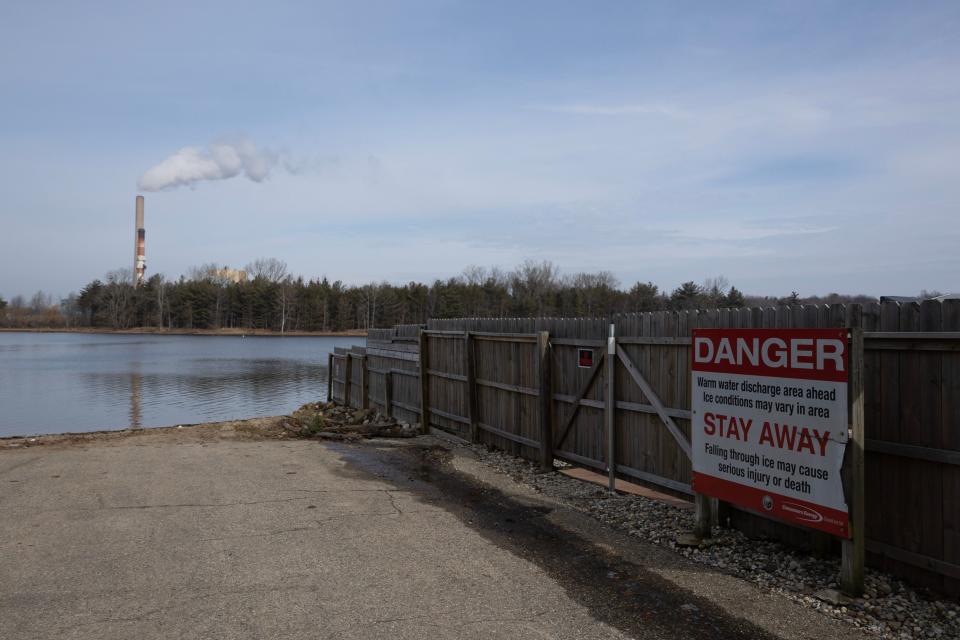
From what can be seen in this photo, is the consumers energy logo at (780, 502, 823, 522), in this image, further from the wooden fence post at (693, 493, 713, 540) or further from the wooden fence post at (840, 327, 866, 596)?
the wooden fence post at (693, 493, 713, 540)

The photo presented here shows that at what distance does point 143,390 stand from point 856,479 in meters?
33.3

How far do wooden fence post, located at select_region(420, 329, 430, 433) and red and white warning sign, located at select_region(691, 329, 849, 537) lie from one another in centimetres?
800

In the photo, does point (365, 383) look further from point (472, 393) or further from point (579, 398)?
point (579, 398)

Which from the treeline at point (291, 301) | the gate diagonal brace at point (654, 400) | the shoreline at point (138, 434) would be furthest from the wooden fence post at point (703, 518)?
the treeline at point (291, 301)

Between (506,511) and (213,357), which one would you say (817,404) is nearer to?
(506,511)

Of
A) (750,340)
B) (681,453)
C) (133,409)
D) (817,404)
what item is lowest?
(133,409)

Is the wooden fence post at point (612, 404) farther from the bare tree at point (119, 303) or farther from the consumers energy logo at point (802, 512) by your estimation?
the bare tree at point (119, 303)

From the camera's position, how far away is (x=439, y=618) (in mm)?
4418

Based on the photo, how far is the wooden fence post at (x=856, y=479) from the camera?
4.62 metres

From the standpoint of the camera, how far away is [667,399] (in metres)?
7.05

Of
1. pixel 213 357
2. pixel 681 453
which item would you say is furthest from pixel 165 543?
pixel 213 357

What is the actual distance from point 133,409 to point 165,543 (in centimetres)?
2258

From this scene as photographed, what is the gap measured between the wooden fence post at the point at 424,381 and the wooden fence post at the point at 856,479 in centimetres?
951

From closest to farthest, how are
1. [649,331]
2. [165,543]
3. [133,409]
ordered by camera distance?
[165,543]
[649,331]
[133,409]
